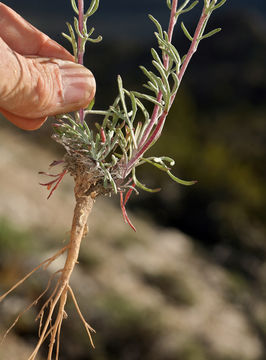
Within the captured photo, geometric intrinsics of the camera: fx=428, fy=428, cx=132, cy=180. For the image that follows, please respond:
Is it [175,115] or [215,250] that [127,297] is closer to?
[215,250]

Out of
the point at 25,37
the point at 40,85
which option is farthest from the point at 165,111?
the point at 25,37

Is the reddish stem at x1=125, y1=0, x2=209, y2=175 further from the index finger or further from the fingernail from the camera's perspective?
the index finger

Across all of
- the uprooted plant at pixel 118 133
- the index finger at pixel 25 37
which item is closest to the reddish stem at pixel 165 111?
the uprooted plant at pixel 118 133

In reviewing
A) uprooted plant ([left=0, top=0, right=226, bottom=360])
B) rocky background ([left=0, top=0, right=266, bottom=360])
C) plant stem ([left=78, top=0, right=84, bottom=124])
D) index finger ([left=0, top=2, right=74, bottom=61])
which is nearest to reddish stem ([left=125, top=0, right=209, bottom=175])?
uprooted plant ([left=0, top=0, right=226, bottom=360])

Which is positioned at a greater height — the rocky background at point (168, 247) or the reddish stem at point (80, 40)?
the reddish stem at point (80, 40)

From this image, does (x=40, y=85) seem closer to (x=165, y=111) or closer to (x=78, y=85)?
(x=78, y=85)

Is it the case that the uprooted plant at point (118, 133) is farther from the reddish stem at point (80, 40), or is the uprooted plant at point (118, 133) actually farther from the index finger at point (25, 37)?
the index finger at point (25, 37)

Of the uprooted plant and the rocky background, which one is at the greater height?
the uprooted plant
